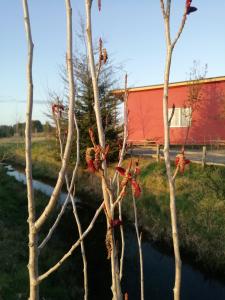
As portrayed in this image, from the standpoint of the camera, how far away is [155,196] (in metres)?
14.2

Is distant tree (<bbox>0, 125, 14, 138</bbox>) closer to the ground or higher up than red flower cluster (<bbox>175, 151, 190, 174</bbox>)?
A: higher up

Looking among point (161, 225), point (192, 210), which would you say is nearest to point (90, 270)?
point (161, 225)

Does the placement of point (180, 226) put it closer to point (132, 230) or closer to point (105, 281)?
point (132, 230)

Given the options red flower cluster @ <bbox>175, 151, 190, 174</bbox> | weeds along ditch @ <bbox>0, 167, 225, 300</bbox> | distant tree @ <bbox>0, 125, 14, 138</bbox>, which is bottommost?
weeds along ditch @ <bbox>0, 167, 225, 300</bbox>

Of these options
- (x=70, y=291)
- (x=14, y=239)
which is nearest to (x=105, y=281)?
(x=70, y=291)

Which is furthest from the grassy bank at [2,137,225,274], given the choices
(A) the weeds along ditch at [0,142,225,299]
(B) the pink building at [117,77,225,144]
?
(B) the pink building at [117,77,225,144]

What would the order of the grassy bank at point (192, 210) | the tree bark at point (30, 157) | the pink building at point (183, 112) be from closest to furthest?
the tree bark at point (30, 157), the grassy bank at point (192, 210), the pink building at point (183, 112)

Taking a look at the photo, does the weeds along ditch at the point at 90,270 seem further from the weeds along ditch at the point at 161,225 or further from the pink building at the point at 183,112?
the pink building at the point at 183,112

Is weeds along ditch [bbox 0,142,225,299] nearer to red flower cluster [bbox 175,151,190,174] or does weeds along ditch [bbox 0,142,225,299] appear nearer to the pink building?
red flower cluster [bbox 175,151,190,174]

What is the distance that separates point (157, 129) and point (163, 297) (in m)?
17.8

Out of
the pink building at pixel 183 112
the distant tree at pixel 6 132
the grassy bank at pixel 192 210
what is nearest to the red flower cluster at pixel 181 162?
the grassy bank at pixel 192 210

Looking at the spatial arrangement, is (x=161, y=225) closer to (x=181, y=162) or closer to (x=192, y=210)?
(x=192, y=210)

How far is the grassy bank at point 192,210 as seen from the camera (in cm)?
1027

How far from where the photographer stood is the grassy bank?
33.7 ft
